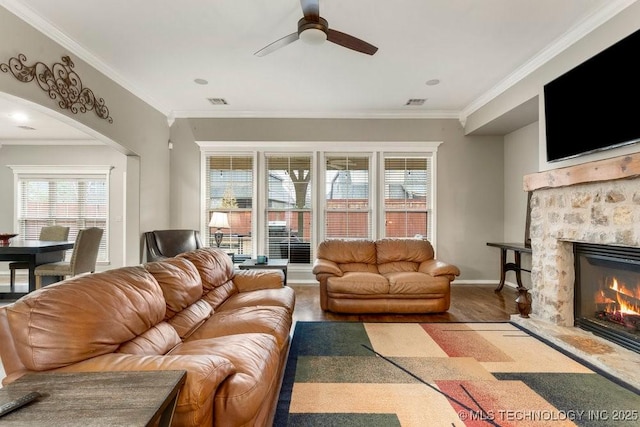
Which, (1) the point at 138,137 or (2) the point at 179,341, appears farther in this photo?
(1) the point at 138,137

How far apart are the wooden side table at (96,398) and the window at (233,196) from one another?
4.41 metres

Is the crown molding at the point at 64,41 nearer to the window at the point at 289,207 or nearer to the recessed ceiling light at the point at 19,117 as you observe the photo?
the recessed ceiling light at the point at 19,117

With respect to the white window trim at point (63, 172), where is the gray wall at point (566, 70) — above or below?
above

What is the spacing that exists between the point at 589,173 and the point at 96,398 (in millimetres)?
3666

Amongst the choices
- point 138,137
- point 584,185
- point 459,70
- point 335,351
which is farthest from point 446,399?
point 138,137

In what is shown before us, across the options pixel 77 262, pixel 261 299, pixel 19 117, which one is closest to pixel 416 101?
pixel 261 299

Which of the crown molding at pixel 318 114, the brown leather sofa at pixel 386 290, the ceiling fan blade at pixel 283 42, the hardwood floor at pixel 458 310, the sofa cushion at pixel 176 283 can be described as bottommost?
the hardwood floor at pixel 458 310

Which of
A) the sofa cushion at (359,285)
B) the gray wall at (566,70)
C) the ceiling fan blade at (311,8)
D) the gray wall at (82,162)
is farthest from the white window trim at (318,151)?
the ceiling fan blade at (311,8)

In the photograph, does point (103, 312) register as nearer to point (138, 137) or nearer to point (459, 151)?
point (138, 137)

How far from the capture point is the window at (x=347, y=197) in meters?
5.55

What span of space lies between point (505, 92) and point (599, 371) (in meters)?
3.44

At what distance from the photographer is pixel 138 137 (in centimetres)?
447

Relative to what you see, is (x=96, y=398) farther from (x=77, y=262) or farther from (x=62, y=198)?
(x=62, y=198)

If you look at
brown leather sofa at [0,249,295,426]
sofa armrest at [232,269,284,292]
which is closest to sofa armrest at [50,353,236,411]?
brown leather sofa at [0,249,295,426]
